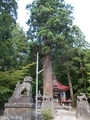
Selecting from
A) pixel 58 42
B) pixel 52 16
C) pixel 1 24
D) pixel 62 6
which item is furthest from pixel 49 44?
pixel 1 24

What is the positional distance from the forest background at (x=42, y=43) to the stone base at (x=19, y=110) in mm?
3746

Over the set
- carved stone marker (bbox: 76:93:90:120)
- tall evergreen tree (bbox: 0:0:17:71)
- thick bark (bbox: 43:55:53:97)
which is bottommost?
carved stone marker (bbox: 76:93:90:120)

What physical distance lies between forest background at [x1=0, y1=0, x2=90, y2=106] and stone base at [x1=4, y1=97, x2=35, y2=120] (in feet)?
12.3

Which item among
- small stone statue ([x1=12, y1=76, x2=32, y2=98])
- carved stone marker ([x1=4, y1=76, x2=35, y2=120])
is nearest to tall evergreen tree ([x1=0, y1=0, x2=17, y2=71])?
small stone statue ([x1=12, y1=76, x2=32, y2=98])

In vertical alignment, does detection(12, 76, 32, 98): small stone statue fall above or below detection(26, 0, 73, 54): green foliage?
below

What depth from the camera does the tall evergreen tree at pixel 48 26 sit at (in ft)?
54.9

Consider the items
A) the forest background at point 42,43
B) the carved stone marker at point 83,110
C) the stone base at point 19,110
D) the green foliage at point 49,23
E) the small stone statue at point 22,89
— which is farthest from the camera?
the green foliage at point 49,23

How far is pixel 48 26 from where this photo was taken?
55.7ft

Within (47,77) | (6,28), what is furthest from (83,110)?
(6,28)

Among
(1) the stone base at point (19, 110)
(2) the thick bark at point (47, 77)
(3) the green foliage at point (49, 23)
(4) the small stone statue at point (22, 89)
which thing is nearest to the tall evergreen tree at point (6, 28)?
(3) the green foliage at point (49, 23)

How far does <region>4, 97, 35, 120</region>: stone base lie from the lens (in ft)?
31.3

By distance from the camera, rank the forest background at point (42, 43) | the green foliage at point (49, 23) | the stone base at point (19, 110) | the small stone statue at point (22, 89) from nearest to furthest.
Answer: the stone base at point (19, 110), the small stone statue at point (22, 89), the forest background at point (42, 43), the green foliage at point (49, 23)

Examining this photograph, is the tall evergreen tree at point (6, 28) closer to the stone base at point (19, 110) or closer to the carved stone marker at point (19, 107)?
the carved stone marker at point (19, 107)

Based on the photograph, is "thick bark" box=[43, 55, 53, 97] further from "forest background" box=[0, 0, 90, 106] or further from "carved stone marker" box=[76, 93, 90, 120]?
"carved stone marker" box=[76, 93, 90, 120]
